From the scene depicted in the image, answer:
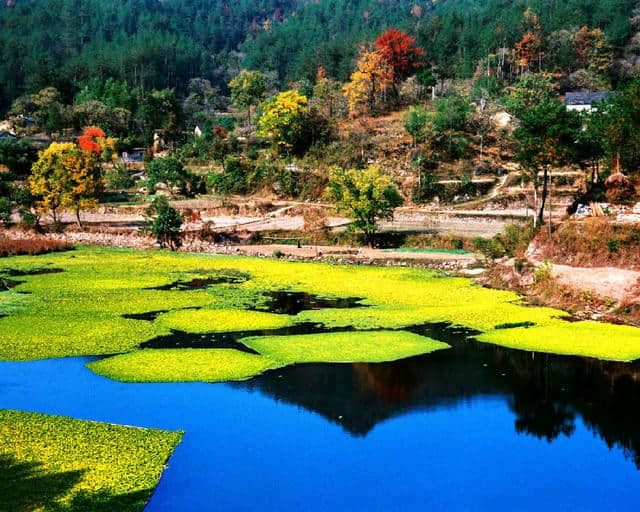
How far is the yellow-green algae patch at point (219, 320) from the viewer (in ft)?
87.4

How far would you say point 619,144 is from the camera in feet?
137

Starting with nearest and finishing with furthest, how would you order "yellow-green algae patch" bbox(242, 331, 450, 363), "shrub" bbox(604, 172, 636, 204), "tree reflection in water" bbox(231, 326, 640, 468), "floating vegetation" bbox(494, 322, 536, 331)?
"tree reflection in water" bbox(231, 326, 640, 468) → "yellow-green algae patch" bbox(242, 331, 450, 363) → "floating vegetation" bbox(494, 322, 536, 331) → "shrub" bbox(604, 172, 636, 204)

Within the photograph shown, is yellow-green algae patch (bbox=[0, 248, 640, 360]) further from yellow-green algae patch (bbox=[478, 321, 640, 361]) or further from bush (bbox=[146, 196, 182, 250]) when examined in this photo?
bush (bbox=[146, 196, 182, 250])

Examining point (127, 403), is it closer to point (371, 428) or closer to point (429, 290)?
point (371, 428)

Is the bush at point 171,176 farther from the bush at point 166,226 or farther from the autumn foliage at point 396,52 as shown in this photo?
the autumn foliage at point 396,52

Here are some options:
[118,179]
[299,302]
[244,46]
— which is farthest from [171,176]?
[244,46]

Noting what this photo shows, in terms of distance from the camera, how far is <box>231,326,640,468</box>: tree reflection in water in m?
18.3

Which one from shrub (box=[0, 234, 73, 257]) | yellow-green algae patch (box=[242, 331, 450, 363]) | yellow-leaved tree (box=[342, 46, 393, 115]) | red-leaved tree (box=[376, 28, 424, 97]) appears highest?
red-leaved tree (box=[376, 28, 424, 97])

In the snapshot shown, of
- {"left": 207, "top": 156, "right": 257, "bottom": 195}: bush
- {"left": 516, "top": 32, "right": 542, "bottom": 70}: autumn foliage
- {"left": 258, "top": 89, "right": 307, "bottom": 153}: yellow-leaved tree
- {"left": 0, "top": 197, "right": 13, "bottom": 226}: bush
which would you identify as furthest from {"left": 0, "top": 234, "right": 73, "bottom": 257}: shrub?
{"left": 516, "top": 32, "right": 542, "bottom": 70}: autumn foliage

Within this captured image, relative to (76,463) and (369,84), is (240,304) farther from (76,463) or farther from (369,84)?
(369,84)

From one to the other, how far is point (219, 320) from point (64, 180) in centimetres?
3195

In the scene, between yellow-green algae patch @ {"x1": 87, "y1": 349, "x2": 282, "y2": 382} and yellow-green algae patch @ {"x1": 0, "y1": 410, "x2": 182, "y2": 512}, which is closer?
yellow-green algae patch @ {"x1": 0, "y1": 410, "x2": 182, "y2": 512}

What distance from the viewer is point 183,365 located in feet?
72.0

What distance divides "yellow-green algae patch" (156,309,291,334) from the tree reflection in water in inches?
213
